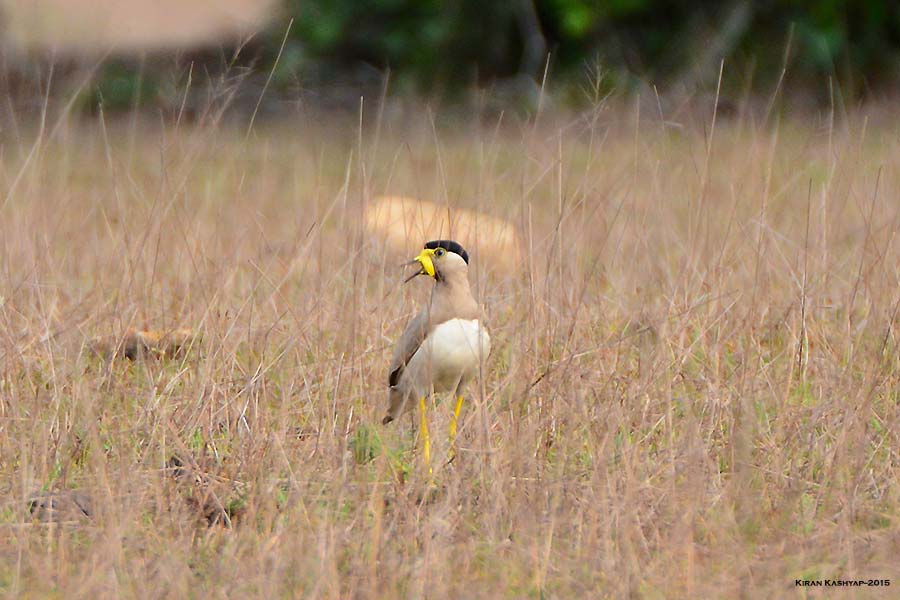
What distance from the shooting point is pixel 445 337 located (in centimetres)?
357

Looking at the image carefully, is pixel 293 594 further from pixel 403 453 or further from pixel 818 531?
pixel 818 531

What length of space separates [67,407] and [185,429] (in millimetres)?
370

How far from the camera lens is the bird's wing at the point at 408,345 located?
367 centimetres

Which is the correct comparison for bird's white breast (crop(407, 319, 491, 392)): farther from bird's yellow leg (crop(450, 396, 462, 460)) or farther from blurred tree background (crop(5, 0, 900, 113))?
blurred tree background (crop(5, 0, 900, 113))

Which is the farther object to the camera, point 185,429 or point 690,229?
point 690,229

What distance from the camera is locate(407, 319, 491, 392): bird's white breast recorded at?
3.56m

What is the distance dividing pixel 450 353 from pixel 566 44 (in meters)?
11.3

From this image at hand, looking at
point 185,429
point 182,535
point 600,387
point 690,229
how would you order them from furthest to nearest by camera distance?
point 690,229, point 600,387, point 185,429, point 182,535

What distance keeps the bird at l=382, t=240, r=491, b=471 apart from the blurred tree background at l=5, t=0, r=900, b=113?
29.7 ft

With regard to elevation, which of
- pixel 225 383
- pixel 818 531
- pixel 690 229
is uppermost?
pixel 690 229

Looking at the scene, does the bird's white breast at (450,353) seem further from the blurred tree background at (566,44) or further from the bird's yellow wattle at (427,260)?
the blurred tree background at (566,44)

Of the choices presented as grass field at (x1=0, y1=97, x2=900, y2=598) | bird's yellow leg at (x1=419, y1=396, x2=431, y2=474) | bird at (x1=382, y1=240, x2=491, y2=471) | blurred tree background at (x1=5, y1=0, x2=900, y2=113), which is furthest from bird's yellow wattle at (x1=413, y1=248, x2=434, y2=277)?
blurred tree background at (x1=5, y1=0, x2=900, y2=113)

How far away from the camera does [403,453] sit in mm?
3637

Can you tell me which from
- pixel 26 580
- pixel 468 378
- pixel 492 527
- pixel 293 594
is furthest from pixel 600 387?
pixel 26 580
